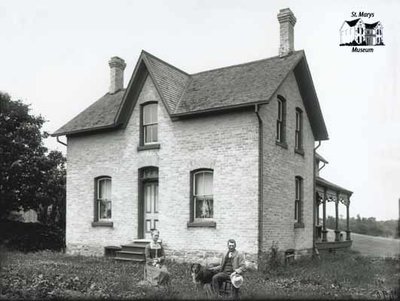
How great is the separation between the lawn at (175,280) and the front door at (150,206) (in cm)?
180

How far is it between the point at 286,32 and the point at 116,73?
28.1 feet

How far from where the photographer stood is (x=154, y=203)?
58.9 feet

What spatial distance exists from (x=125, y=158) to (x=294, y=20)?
27.4 feet

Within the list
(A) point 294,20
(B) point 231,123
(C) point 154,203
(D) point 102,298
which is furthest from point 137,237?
(A) point 294,20

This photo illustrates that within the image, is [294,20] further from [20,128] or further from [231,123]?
[20,128]

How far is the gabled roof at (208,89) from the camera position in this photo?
16047 mm

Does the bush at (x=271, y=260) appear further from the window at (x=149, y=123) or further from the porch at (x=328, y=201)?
the window at (x=149, y=123)

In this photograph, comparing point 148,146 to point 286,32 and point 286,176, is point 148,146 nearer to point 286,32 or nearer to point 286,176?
point 286,176

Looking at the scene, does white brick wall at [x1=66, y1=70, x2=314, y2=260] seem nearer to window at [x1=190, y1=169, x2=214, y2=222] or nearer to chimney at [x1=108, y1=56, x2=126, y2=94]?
window at [x1=190, y1=169, x2=214, y2=222]

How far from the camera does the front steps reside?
16875 millimetres

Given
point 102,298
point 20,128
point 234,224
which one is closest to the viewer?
point 102,298

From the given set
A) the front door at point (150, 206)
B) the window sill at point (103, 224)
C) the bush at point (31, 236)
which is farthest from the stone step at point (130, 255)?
the bush at point (31, 236)

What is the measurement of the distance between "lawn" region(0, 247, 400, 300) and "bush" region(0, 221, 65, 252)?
4108 mm

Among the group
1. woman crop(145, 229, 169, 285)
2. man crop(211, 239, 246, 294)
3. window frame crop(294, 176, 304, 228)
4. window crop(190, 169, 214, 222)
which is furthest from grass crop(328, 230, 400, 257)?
man crop(211, 239, 246, 294)
